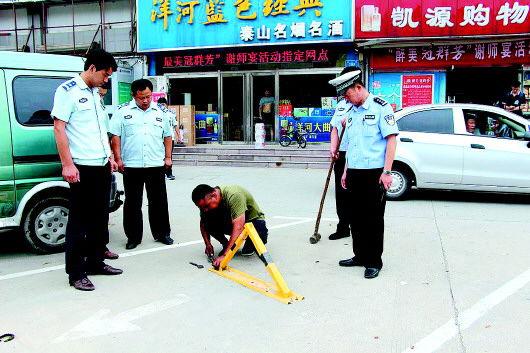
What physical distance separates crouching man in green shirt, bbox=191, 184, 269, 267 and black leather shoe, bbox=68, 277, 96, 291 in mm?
1112

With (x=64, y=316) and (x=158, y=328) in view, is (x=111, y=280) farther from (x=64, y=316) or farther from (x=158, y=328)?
(x=158, y=328)

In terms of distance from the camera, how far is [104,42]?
1872cm

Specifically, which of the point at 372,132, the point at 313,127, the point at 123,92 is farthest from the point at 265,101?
the point at 372,132

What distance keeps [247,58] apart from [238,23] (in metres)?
1.09

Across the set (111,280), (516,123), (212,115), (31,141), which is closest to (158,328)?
(111,280)

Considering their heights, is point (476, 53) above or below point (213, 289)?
above

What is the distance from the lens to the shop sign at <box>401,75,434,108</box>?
15.3 metres

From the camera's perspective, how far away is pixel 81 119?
4.43 m

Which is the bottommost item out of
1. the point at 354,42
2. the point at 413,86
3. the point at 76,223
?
the point at 76,223

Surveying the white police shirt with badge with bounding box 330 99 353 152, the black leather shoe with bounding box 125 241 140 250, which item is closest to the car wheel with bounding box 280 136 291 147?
the white police shirt with badge with bounding box 330 99 353 152

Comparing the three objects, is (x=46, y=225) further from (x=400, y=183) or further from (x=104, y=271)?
(x=400, y=183)

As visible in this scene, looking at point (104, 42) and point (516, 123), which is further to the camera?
point (104, 42)

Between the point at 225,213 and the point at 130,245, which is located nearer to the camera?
the point at 225,213

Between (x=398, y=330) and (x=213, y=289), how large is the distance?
1576mm
